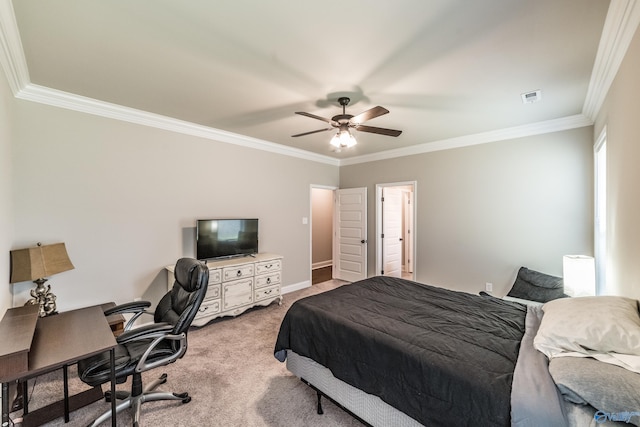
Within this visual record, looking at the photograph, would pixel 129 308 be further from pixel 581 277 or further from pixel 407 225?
pixel 407 225

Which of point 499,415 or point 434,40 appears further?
point 434,40

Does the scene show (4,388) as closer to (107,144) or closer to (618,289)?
(107,144)

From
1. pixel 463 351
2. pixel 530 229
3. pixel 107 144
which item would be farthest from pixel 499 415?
pixel 107 144

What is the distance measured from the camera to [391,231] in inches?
222

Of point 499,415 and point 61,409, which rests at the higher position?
point 499,415

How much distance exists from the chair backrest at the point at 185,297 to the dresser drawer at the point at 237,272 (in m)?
1.22

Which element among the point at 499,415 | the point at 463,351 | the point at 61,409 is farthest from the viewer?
the point at 61,409

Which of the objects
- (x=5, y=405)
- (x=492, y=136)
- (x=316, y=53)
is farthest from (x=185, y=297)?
(x=492, y=136)

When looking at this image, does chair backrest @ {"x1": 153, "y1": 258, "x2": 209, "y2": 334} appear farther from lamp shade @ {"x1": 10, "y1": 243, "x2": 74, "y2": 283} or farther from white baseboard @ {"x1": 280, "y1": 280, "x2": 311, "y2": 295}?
white baseboard @ {"x1": 280, "y1": 280, "x2": 311, "y2": 295}

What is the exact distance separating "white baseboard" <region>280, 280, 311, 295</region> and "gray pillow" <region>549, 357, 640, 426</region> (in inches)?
163

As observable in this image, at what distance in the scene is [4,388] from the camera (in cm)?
168

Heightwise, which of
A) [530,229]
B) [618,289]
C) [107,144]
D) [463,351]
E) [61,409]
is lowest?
[61,409]

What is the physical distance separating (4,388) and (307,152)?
15.0 ft

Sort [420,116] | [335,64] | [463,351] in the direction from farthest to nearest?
1. [420,116]
2. [335,64]
3. [463,351]
